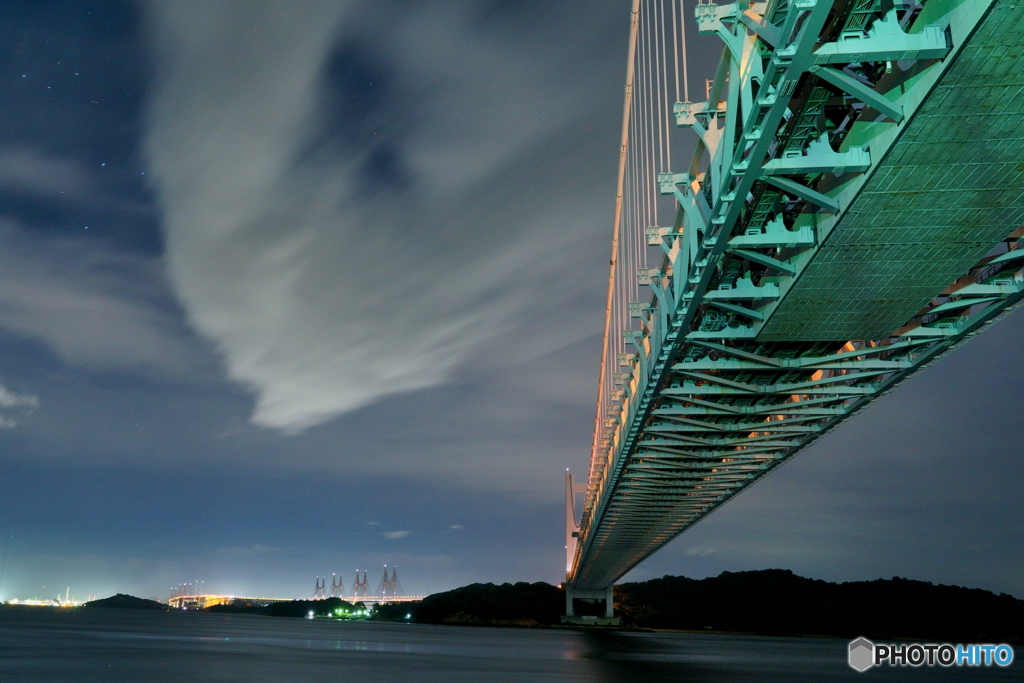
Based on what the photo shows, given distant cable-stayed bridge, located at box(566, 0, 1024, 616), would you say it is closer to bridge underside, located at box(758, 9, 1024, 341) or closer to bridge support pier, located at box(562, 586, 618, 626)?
bridge underside, located at box(758, 9, 1024, 341)

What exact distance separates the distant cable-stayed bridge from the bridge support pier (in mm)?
70930

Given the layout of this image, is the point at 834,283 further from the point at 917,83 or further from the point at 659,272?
the point at 917,83

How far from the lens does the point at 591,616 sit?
101 m

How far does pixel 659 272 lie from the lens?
19.9 meters

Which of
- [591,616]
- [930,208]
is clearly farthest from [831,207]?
[591,616]

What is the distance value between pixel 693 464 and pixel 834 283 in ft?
59.9

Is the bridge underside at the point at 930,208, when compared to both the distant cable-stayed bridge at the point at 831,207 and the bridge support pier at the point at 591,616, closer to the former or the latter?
the distant cable-stayed bridge at the point at 831,207

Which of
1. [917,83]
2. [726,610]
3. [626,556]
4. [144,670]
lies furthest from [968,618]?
[917,83]

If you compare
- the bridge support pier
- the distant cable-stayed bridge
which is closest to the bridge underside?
the distant cable-stayed bridge

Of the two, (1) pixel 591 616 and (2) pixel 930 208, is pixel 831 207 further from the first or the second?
(1) pixel 591 616

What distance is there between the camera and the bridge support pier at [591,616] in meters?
93.8

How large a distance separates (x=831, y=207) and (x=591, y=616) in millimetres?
94901

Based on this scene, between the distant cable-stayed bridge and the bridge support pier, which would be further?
the bridge support pier

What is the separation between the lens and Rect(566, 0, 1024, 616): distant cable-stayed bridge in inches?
373
